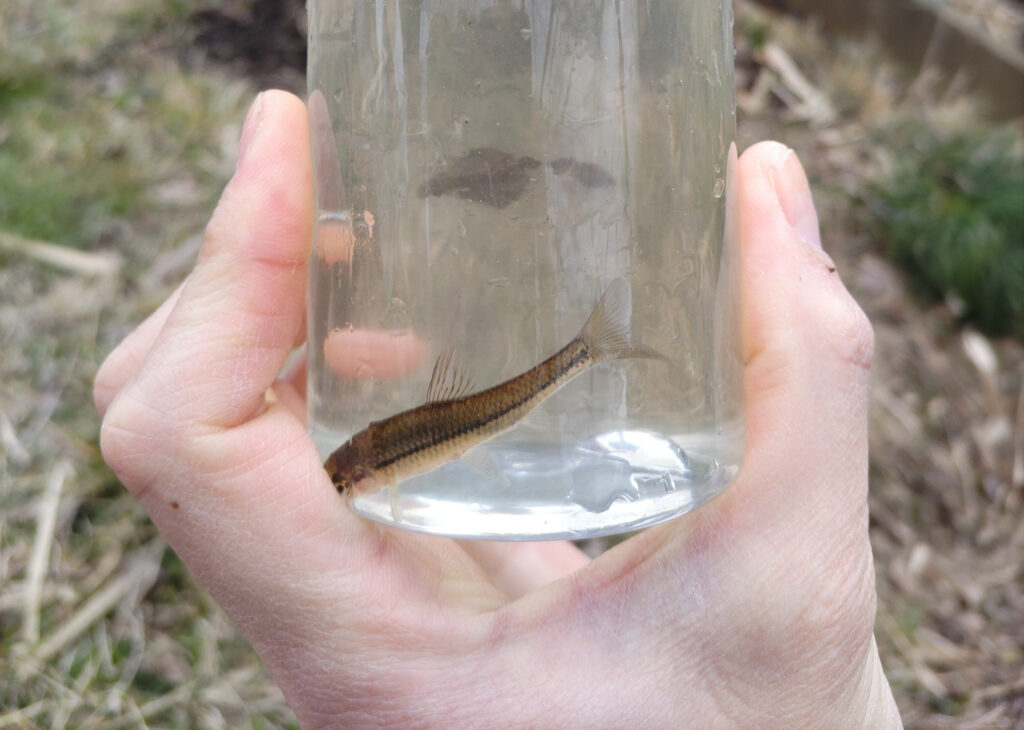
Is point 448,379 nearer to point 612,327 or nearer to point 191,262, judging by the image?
point 612,327

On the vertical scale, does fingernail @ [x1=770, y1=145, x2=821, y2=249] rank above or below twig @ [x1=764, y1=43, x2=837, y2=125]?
above

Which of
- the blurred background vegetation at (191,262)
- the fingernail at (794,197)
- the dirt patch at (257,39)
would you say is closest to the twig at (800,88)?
the blurred background vegetation at (191,262)

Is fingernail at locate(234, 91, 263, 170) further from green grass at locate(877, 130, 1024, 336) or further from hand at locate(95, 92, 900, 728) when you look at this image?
green grass at locate(877, 130, 1024, 336)

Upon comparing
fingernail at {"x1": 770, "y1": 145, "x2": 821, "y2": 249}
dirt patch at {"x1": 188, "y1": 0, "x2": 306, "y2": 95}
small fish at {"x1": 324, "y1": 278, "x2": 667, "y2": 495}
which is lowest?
dirt patch at {"x1": 188, "y1": 0, "x2": 306, "y2": 95}

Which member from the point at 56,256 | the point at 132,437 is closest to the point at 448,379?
the point at 132,437

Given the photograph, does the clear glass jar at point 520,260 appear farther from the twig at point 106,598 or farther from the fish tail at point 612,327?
the twig at point 106,598

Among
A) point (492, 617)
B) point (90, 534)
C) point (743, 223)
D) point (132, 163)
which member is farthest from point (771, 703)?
point (132, 163)

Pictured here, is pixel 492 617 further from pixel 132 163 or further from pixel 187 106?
pixel 187 106

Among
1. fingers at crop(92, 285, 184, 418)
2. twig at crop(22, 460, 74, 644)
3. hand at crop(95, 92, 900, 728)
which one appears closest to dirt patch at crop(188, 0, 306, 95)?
twig at crop(22, 460, 74, 644)
